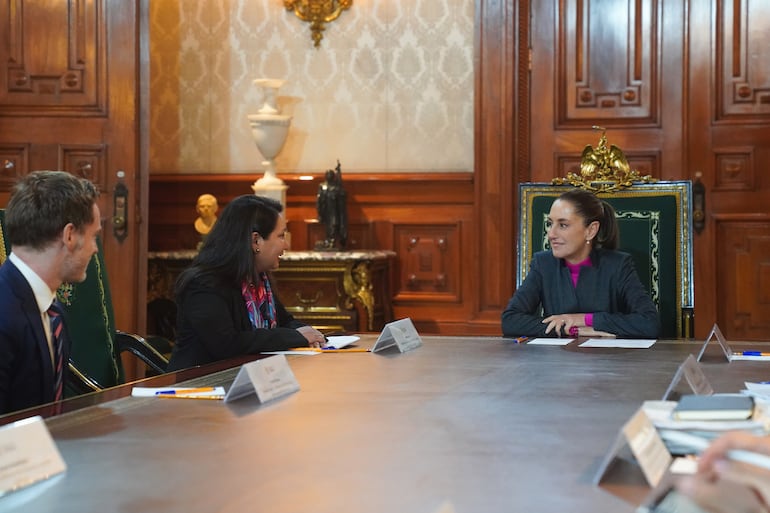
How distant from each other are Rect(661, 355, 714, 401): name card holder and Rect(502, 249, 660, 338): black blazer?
1.50 m

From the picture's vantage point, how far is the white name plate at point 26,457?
1323 millimetres

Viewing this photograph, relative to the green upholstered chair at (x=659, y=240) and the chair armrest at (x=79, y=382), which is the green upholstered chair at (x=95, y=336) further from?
the green upholstered chair at (x=659, y=240)

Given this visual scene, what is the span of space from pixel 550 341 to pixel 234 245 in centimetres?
101

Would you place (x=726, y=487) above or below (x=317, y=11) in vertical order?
below

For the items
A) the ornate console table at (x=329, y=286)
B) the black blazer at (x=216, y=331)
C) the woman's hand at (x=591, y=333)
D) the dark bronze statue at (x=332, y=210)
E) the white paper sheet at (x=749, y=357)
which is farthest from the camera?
the dark bronze statue at (x=332, y=210)

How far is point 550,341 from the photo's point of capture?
10.6 ft

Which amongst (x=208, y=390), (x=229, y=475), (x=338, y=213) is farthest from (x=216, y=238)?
(x=338, y=213)

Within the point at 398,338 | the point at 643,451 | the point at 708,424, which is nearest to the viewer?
the point at 643,451

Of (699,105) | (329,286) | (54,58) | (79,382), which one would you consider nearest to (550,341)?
(79,382)

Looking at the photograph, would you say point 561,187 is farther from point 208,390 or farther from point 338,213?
point 208,390

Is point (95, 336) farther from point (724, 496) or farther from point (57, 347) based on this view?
point (724, 496)

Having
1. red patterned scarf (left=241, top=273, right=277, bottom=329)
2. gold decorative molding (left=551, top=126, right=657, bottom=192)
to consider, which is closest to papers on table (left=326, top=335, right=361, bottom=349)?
red patterned scarf (left=241, top=273, right=277, bottom=329)

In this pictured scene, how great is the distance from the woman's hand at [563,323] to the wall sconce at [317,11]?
3.12 metres

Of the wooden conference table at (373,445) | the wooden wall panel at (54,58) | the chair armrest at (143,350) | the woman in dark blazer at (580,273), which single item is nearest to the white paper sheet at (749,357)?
the wooden conference table at (373,445)
